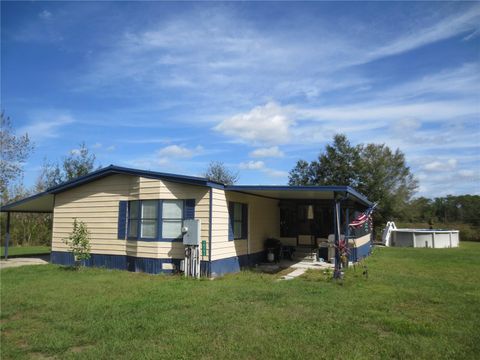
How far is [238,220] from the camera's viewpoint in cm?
1221

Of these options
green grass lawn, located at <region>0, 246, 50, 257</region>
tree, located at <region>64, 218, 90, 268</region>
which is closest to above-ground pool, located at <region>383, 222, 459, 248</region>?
tree, located at <region>64, 218, 90, 268</region>

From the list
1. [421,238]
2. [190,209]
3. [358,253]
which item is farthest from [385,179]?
[190,209]

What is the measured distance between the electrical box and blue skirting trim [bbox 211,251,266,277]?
89 centimetres

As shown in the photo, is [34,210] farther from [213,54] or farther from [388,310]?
[388,310]

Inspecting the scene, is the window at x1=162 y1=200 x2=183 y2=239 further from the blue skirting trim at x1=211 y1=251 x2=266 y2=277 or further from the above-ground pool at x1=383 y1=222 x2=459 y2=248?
the above-ground pool at x1=383 y1=222 x2=459 y2=248

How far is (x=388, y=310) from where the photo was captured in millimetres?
6609

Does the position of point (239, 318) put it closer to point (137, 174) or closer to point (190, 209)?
point (190, 209)

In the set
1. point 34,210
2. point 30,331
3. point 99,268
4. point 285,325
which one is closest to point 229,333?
point 285,325

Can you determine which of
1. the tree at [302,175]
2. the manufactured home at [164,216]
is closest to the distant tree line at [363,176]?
the tree at [302,175]

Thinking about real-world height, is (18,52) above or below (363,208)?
above

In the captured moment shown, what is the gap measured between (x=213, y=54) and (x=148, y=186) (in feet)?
13.9

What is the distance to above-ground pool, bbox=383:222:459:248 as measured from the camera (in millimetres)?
24094

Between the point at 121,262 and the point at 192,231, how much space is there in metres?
3.08

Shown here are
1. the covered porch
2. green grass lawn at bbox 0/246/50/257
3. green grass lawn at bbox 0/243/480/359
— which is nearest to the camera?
green grass lawn at bbox 0/243/480/359
